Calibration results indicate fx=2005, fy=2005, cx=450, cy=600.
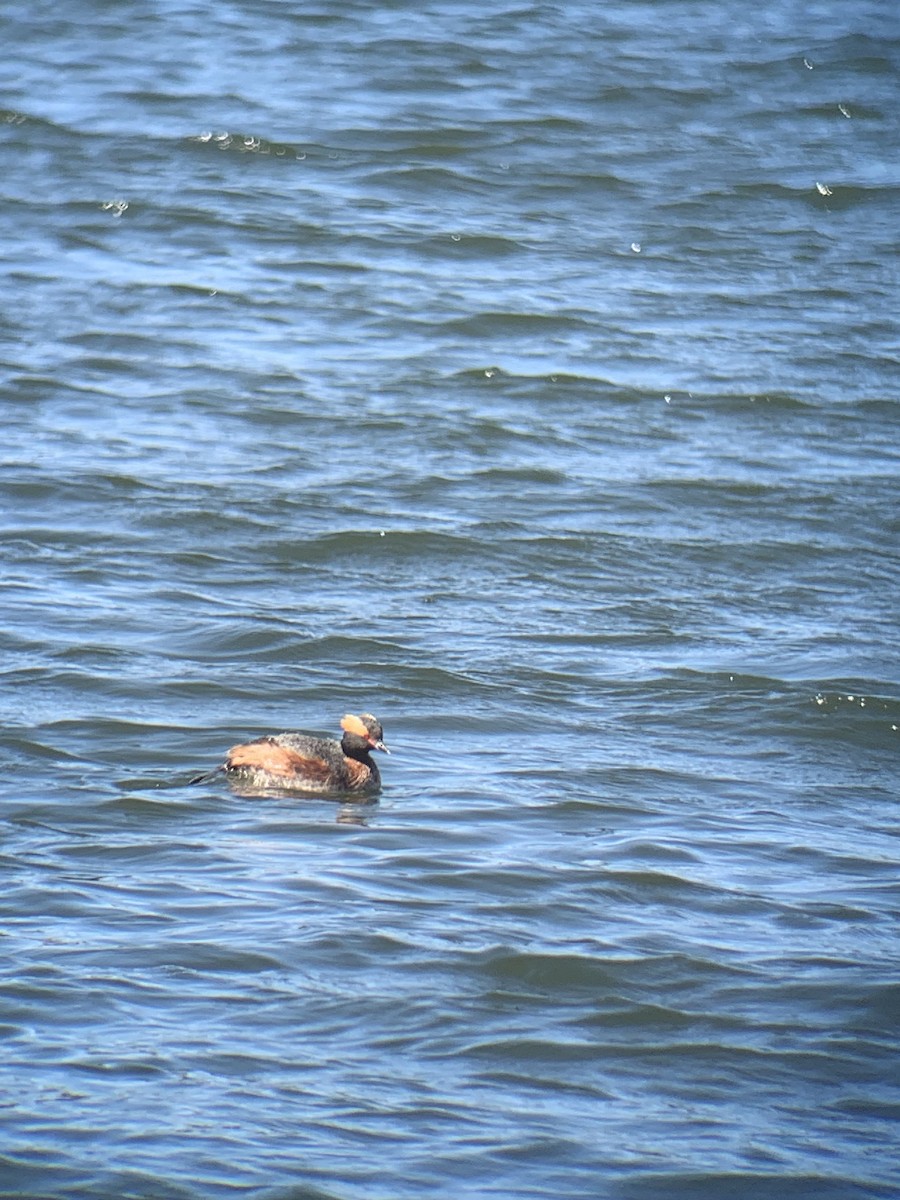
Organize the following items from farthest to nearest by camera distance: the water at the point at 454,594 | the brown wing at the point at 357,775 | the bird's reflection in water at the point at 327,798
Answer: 1. the brown wing at the point at 357,775
2. the bird's reflection in water at the point at 327,798
3. the water at the point at 454,594

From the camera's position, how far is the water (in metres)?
5.77

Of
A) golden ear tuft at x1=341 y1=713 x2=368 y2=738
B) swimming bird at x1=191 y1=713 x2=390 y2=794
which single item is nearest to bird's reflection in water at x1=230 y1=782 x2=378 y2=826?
swimming bird at x1=191 y1=713 x2=390 y2=794

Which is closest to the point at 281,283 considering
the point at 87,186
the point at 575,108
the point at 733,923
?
the point at 87,186

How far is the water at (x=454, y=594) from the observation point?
5.77 metres

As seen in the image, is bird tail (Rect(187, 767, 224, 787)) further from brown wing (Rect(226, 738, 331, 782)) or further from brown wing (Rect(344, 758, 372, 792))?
brown wing (Rect(344, 758, 372, 792))

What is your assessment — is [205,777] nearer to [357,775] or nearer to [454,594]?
[357,775]

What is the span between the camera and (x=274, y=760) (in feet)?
27.9

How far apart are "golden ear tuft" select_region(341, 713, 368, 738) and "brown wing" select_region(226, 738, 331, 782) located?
238 millimetres

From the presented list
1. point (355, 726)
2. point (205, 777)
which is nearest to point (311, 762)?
point (355, 726)

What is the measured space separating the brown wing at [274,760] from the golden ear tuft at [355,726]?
0.24 metres

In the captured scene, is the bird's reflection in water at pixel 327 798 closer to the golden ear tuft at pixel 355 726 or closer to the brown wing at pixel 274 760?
the brown wing at pixel 274 760

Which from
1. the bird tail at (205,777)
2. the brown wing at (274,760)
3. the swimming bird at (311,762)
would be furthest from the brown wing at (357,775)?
the bird tail at (205,777)

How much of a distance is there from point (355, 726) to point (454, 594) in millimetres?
2861

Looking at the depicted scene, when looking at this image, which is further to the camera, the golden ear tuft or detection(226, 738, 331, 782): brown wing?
the golden ear tuft
